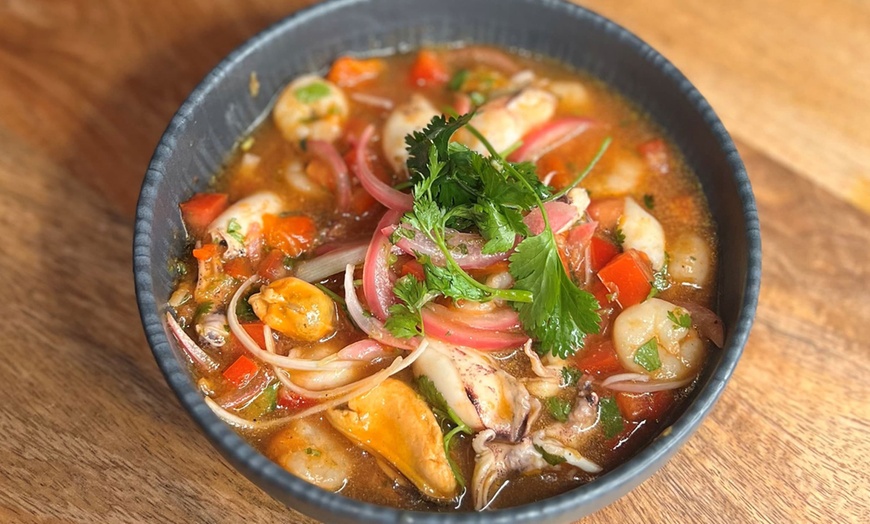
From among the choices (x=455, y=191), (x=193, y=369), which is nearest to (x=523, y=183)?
(x=455, y=191)

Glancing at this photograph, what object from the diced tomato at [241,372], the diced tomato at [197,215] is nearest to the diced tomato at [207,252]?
the diced tomato at [197,215]

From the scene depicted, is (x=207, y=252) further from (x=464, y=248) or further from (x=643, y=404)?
(x=643, y=404)

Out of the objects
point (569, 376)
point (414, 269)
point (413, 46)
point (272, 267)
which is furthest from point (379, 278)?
point (413, 46)

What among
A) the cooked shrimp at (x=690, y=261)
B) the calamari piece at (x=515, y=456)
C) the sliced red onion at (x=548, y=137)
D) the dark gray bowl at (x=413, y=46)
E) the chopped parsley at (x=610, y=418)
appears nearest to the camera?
the dark gray bowl at (x=413, y=46)

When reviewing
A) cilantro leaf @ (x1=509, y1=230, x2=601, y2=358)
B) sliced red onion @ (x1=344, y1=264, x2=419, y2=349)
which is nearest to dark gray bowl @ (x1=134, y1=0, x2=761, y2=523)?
cilantro leaf @ (x1=509, y1=230, x2=601, y2=358)

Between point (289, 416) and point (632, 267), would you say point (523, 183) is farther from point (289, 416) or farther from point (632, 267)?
point (289, 416)

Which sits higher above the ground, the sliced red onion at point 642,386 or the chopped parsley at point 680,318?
the chopped parsley at point 680,318

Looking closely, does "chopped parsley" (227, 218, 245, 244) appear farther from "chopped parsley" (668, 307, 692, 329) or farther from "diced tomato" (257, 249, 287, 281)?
"chopped parsley" (668, 307, 692, 329)

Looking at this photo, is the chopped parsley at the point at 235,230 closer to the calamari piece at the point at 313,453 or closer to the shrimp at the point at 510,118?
the calamari piece at the point at 313,453
